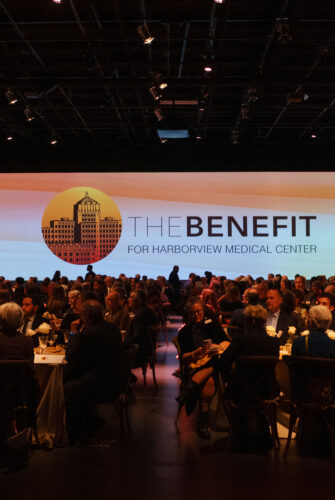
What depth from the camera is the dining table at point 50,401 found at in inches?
175

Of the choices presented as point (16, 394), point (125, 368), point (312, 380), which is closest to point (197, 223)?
point (125, 368)

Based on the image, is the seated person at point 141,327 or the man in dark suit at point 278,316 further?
the seated person at point 141,327

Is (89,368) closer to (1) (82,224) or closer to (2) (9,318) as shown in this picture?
(2) (9,318)

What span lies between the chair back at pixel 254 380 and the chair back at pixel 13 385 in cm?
160

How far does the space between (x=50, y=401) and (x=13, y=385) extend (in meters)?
0.70

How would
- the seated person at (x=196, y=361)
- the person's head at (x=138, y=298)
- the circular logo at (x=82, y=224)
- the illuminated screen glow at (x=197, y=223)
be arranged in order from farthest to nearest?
the circular logo at (x=82, y=224)
the illuminated screen glow at (x=197, y=223)
the person's head at (x=138, y=298)
the seated person at (x=196, y=361)

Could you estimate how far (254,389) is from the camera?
166 inches
